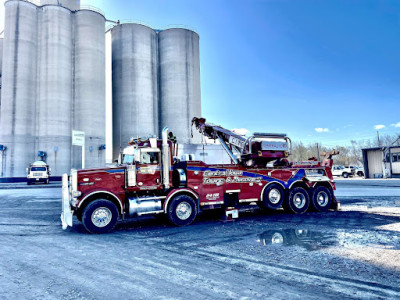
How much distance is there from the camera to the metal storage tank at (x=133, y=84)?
42594mm

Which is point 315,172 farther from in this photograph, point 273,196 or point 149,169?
point 149,169

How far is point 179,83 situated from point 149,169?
36.9 m

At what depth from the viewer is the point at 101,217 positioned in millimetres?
9141

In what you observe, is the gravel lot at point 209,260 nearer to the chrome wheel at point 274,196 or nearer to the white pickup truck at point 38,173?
the chrome wheel at point 274,196

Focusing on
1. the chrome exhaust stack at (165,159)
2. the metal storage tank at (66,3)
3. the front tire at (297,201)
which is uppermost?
the metal storage tank at (66,3)

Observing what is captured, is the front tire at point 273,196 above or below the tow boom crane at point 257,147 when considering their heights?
below

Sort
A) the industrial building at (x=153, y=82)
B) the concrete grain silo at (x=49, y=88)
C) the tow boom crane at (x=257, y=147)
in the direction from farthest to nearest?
the industrial building at (x=153, y=82), the concrete grain silo at (x=49, y=88), the tow boom crane at (x=257, y=147)

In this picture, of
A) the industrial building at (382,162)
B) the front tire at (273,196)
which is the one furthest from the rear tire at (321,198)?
the industrial building at (382,162)

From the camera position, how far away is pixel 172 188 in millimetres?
10422

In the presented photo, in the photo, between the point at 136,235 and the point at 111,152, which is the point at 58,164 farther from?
the point at 136,235

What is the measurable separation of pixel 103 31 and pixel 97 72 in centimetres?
710

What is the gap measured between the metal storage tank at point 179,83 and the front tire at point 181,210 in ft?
113

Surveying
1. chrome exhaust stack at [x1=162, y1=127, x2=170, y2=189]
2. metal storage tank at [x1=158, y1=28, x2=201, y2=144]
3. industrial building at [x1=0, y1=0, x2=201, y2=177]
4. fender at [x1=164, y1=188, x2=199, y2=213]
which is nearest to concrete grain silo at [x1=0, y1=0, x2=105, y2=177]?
industrial building at [x1=0, y1=0, x2=201, y2=177]

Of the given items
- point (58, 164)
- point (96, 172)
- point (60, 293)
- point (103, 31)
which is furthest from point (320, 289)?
point (103, 31)
